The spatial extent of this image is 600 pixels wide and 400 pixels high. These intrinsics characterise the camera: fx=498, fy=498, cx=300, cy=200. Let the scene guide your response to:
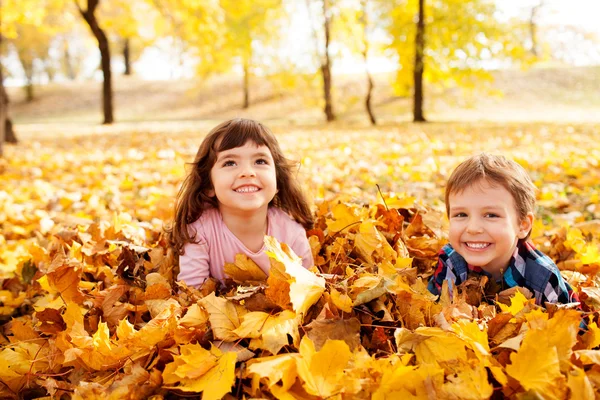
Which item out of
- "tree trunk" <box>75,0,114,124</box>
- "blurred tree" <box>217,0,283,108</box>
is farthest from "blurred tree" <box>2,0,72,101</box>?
"blurred tree" <box>217,0,283,108</box>

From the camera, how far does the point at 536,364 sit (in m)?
1.11

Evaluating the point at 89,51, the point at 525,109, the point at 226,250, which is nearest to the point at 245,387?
the point at 226,250

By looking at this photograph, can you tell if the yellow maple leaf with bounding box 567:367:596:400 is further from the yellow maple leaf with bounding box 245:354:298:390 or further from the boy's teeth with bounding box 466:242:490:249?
the boy's teeth with bounding box 466:242:490:249

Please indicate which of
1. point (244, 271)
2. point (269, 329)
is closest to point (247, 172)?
point (244, 271)

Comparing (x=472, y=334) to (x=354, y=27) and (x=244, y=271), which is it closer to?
(x=244, y=271)

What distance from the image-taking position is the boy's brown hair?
1758 mm

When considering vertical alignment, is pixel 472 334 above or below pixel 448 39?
below

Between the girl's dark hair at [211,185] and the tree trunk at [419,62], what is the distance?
13354 mm

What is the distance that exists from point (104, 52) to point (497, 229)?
15.8 meters

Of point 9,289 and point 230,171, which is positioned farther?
point 9,289

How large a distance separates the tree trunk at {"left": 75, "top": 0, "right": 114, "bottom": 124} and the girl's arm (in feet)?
47.7

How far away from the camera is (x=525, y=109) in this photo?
22.8 meters

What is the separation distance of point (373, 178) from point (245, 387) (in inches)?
139

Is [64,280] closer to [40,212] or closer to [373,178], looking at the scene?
[40,212]
